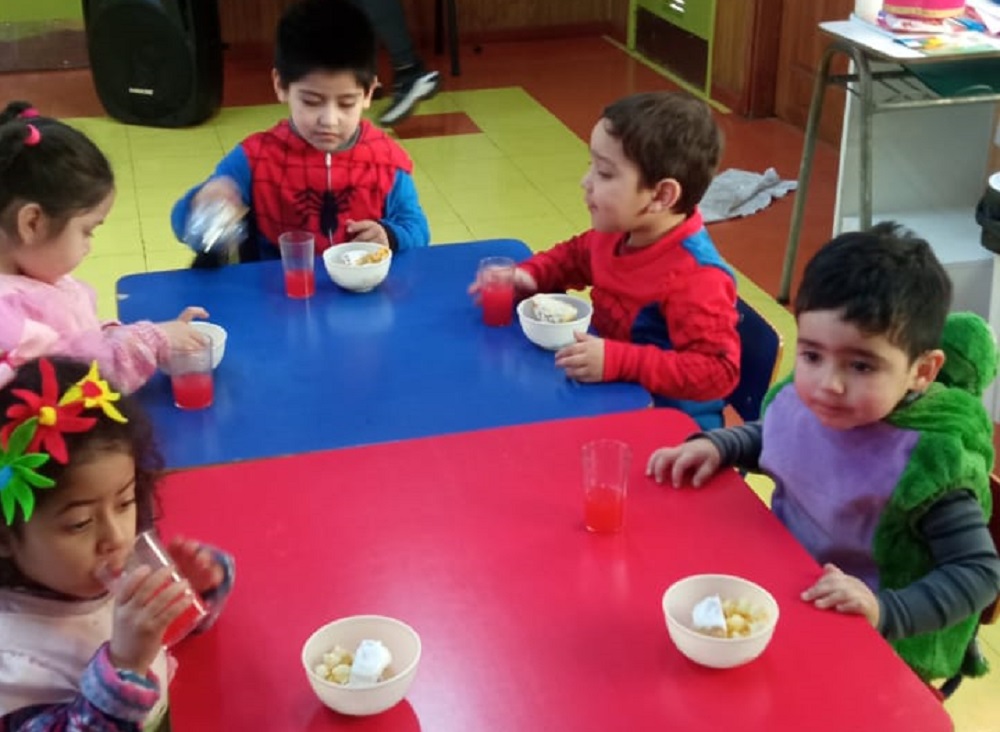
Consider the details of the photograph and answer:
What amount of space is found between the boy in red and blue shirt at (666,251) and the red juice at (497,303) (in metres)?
0.19

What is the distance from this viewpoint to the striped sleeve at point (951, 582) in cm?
148

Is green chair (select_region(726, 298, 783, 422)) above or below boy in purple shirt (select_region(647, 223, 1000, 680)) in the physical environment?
below

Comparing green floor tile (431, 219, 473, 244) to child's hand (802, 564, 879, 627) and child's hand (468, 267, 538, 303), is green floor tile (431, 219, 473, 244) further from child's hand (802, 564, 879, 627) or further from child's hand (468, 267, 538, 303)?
child's hand (802, 564, 879, 627)

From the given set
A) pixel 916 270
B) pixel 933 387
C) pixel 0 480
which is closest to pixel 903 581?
pixel 933 387

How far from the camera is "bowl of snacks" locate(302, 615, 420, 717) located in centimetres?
122

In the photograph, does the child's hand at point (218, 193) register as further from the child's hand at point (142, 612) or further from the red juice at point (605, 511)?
the child's hand at point (142, 612)

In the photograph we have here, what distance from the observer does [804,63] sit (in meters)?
5.52

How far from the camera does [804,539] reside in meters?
1.73

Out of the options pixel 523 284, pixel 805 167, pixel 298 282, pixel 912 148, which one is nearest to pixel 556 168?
pixel 805 167

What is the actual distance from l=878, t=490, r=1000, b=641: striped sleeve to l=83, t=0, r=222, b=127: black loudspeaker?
4828mm

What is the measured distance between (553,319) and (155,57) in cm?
418

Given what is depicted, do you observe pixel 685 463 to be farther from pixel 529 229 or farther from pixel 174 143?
pixel 174 143

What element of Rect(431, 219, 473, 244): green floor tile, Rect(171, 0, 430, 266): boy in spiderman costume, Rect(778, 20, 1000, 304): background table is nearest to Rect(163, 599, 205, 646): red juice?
Rect(171, 0, 430, 266): boy in spiderman costume

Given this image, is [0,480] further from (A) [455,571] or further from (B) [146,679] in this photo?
(A) [455,571]
